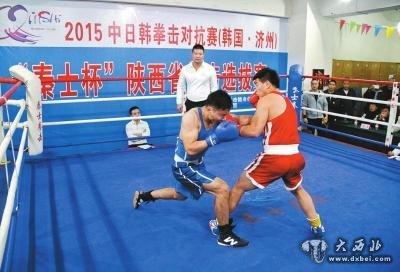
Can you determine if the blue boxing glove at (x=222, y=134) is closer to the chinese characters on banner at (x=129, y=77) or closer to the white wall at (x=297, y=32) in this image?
the chinese characters on banner at (x=129, y=77)

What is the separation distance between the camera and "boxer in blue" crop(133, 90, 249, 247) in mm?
2131

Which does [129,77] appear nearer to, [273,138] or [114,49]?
[114,49]

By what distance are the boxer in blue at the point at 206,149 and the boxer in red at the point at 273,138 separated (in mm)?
163

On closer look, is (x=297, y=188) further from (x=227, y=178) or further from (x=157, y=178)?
(x=157, y=178)

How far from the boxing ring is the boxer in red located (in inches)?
15.0

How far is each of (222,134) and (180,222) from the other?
87 centimetres

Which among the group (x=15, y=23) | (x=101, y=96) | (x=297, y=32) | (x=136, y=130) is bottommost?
(x=136, y=130)

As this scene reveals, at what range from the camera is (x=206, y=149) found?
2232 mm

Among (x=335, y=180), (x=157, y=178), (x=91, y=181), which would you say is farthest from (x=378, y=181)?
(x=91, y=181)

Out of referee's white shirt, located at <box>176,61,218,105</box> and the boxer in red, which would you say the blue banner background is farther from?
the boxer in red

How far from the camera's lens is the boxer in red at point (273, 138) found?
222 centimetres

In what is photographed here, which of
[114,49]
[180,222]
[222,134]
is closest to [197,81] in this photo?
[114,49]

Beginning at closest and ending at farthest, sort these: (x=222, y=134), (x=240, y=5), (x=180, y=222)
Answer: (x=222, y=134) → (x=180, y=222) → (x=240, y=5)

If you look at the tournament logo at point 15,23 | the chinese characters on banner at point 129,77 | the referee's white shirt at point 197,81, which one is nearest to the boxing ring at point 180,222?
the referee's white shirt at point 197,81
